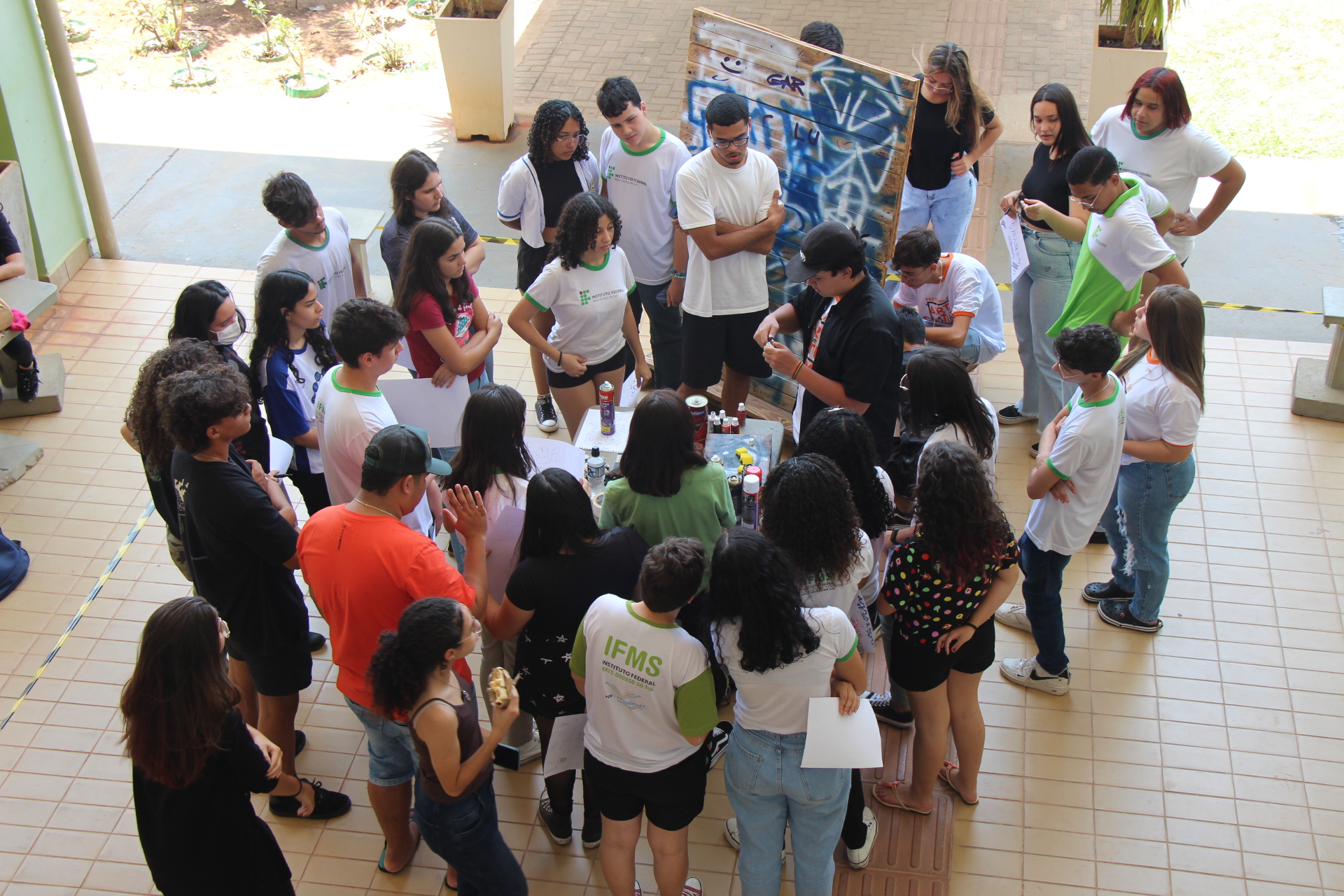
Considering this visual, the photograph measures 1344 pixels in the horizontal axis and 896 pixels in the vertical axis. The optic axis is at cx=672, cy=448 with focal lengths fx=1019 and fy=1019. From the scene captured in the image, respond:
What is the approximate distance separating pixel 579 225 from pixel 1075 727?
318 cm

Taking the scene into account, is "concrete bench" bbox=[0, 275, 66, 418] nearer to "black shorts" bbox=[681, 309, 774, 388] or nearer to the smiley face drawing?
"black shorts" bbox=[681, 309, 774, 388]

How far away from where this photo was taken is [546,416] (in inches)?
246

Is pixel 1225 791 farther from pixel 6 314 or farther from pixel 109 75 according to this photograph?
pixel 109 75

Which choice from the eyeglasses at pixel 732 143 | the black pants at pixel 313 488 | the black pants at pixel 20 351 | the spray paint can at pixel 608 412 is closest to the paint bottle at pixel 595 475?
the spray paint can at pixel 608 412

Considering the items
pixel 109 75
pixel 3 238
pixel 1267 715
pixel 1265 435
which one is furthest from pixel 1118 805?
pixel 109 75

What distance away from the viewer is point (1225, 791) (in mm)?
4180

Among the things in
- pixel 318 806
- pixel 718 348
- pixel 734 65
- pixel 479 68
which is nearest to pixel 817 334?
pixel 718 348

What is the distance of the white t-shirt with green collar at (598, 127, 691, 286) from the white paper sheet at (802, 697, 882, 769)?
3.33 m

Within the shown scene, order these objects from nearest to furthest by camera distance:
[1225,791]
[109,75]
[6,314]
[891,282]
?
[1225,791] → [6,314] → [891,282] → [109,75]

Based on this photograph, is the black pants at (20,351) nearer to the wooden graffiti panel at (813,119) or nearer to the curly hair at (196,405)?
the curly hair at (196,405)

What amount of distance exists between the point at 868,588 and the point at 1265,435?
360cm

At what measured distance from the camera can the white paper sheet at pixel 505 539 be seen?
367 centimetres

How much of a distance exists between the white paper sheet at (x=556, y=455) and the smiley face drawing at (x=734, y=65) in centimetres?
251

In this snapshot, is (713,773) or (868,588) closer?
(868,588)
